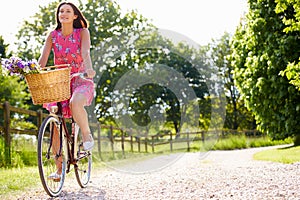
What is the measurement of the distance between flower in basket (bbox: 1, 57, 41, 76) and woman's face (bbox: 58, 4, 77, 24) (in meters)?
0.97

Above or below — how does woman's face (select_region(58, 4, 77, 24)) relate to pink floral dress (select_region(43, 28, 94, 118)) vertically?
above

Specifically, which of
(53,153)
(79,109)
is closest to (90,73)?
(79,109)

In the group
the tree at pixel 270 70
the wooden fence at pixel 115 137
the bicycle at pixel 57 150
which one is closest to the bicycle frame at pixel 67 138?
the bicycle at pixel 57 150

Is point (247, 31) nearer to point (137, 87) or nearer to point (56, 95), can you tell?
point (56, 95)

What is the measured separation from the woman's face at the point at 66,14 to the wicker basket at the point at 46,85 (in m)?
0.93

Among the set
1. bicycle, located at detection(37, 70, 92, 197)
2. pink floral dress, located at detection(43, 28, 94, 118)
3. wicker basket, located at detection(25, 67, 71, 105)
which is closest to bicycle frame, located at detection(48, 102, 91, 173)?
bicycle, located at detection(37, 70, 92, 197)

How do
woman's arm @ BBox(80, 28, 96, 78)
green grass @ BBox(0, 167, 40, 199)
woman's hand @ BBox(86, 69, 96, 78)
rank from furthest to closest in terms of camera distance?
green grass @ BBox(0, 167, 40, 199), woman's arm @ BBox(80, 28, 96, 78), woman's hand @ BBox(86, 69, 96, 78)

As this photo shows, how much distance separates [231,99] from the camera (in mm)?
43906

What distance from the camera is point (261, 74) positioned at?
13641mm

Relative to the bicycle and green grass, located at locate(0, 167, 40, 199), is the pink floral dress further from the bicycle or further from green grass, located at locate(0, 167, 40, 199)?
green grass, located at locate(0, 167, 40, 199)

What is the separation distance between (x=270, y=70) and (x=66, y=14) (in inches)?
347

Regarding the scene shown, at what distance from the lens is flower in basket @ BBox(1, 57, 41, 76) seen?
468 cm

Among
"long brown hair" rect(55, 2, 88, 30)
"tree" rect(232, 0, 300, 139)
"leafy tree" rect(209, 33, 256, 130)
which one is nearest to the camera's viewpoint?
"long brown hair" rect(55, 2, 88, 30)

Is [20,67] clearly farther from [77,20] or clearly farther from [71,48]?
[77,20]
